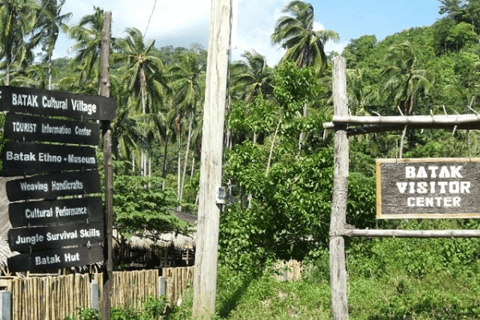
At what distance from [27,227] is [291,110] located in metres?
9.74

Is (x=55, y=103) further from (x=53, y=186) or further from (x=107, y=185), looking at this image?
A: (x=107, y=185)

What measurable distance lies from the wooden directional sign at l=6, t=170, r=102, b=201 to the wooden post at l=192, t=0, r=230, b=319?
8.72 feet

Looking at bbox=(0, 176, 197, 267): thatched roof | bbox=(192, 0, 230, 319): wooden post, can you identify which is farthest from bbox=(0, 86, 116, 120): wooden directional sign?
bbox=(0, 176, 197, 267): thatched roof

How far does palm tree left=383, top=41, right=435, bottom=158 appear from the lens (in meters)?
40.2

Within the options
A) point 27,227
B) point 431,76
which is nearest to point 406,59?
point 431,76

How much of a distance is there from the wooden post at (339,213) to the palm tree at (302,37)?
33505 mm

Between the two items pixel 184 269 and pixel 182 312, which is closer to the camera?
pixel 182 312

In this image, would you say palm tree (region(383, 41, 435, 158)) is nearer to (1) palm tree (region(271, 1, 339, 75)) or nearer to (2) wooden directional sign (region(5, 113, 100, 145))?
(1) palm tree (region(271, 1, 339, 75))

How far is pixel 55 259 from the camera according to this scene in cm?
604

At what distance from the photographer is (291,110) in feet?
48.3

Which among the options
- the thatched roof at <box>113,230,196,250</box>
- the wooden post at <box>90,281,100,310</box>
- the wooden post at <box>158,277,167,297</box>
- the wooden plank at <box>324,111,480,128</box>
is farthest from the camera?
the thatched roof at <box>113,230,196,250</box>

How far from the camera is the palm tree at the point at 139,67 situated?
1692 inches

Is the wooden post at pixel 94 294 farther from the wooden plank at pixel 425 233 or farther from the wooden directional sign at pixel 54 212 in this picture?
the wooden plank at pixel 425 233

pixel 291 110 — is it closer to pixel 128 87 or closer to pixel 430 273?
pixel 430 273
